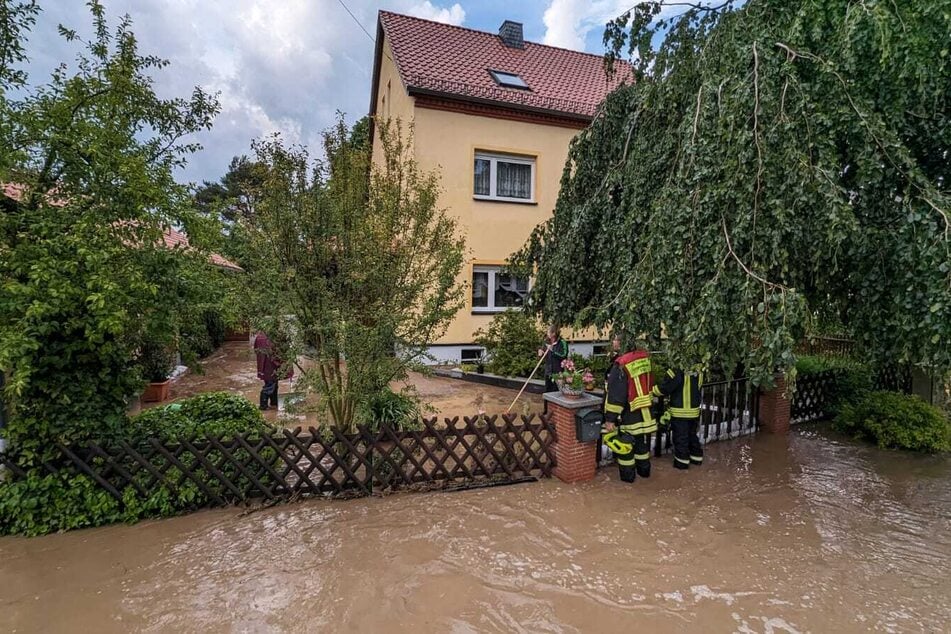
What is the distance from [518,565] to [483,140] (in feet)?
36.2

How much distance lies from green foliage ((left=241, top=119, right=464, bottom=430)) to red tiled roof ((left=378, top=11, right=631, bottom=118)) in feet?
23.7

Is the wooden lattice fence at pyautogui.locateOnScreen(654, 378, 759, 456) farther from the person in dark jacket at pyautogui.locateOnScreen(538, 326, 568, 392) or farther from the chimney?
the chimney

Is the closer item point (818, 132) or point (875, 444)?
point (818, 132)

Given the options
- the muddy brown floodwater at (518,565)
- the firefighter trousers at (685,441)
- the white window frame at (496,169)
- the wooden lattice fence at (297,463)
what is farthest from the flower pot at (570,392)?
the white window frame at (496,169)

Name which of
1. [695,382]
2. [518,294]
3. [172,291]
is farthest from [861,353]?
[518,294]

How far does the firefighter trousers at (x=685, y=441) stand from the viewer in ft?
19.1

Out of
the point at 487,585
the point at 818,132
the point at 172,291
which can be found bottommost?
the point at 487,585

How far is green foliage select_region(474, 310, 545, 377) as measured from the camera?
34.5 feet

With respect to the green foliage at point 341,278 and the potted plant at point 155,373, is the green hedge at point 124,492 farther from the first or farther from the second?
the potted plant at point 155,373

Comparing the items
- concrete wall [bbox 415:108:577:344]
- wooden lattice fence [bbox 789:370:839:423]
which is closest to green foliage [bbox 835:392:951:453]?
wooden lattice fence [bbox 789:370:839:423]

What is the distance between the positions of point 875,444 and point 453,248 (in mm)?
6910

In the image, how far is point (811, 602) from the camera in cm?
338

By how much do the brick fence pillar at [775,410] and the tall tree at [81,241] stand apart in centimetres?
827

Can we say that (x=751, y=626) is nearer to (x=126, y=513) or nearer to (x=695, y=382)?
(x=695, y=382)
